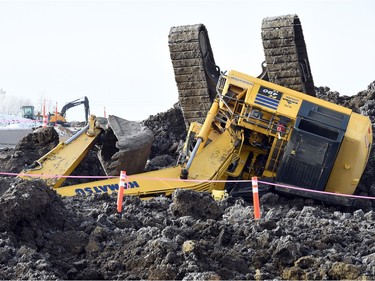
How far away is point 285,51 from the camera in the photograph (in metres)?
16.7

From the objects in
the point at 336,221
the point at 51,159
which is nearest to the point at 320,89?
Answer: the point at 51,159

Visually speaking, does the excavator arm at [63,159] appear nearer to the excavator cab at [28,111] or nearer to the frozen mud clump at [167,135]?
the frozen mud clump at [167,135]

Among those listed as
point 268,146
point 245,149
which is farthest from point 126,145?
point 268,146

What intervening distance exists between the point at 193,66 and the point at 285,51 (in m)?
1.66

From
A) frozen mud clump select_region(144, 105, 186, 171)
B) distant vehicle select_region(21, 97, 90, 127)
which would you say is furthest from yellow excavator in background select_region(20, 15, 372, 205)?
distant vehicle select_region(21, 97, 90, 127)

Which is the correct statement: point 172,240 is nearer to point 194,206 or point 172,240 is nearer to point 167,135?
point 194,206

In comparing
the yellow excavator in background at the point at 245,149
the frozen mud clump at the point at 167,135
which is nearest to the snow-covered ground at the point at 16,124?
the frozen mud clump at the point at 167,135

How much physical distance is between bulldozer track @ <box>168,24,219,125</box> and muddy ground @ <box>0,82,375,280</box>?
5.77 metres

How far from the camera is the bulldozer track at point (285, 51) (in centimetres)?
1656

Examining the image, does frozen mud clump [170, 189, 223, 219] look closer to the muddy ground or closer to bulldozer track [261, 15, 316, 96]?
the muddy ground

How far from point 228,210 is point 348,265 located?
11.1 feet

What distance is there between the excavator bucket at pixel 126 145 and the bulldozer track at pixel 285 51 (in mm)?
3664

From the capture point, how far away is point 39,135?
51.5 feet

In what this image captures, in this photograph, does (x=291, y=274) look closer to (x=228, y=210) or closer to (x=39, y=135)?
(x=228, y=210)
